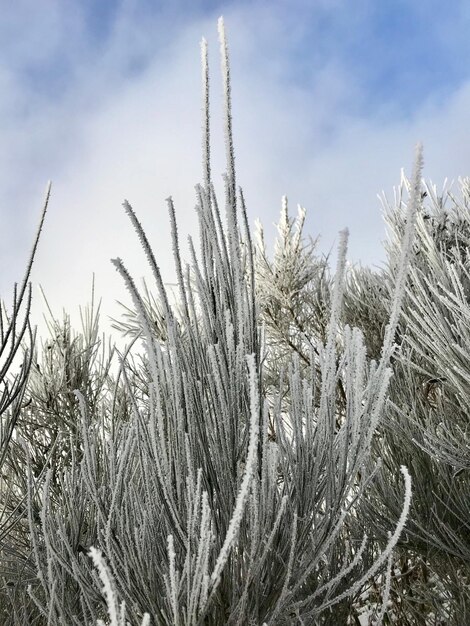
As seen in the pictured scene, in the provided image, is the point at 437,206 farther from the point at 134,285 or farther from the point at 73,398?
the point at 134,285

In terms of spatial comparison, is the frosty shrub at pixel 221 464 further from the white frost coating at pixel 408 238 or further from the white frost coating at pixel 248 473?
the white frost coating at pixel 248 473

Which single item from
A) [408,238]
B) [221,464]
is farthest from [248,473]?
[408,238]

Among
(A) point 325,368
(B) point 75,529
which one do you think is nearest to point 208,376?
(A) point 325,368

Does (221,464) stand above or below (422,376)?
below

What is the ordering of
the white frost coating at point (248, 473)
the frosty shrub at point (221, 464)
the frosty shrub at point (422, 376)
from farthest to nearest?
the frosty shrub at point (422, 376)
the frosty shrub at point (221, 464)
the white frost coating at point (248, 473)

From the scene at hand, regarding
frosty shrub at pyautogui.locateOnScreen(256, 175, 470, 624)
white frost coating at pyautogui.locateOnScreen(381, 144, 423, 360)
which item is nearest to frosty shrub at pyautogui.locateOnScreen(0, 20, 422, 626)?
white frost coating at pyautogui.locateOnScreen(381, 144, 423, 360)

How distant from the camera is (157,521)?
1271 millimetres

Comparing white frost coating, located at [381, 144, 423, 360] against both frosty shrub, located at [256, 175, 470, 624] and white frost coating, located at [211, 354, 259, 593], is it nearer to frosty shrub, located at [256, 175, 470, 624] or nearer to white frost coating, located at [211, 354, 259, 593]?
white frost coating, located at [211, 354, 259, 593]

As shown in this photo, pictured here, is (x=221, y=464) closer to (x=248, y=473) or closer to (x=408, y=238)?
(x=248, y=473)

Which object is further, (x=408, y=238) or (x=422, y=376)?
(x=422, y=376)

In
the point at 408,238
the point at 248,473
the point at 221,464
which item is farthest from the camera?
the point at 221,464

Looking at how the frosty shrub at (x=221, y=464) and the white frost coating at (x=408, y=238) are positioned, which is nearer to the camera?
the white frost coating at (x=408, y=238)

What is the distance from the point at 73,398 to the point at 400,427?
1844 mm

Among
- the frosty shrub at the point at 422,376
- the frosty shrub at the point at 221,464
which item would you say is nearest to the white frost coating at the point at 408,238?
the frosty shrub at the point at 221,464
